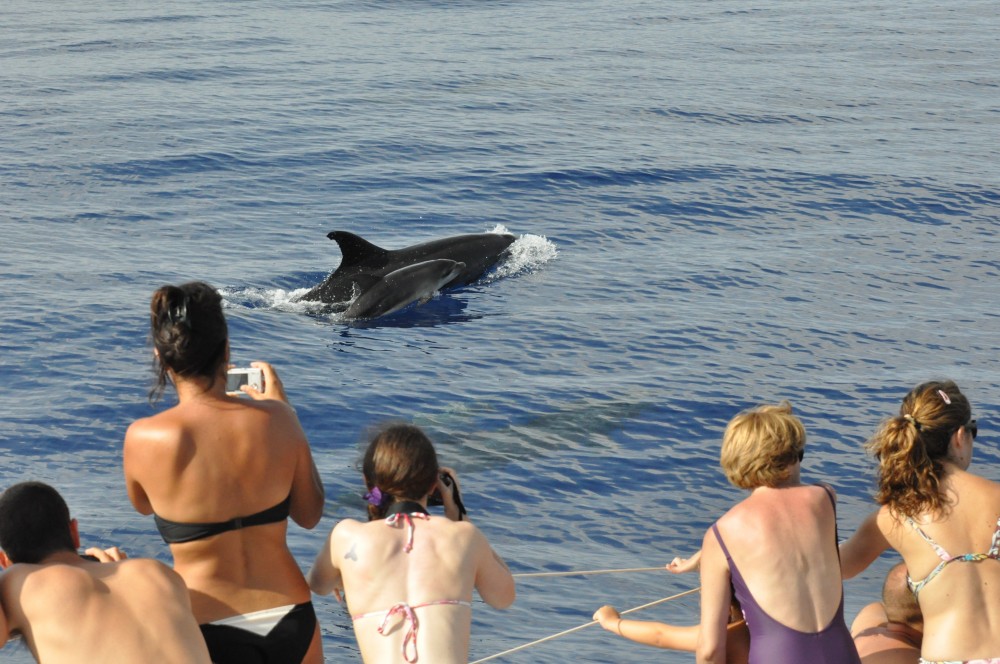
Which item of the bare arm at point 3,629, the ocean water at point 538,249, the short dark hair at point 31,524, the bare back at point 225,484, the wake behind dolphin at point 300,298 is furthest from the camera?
the wake behind dolphin at point 300,298

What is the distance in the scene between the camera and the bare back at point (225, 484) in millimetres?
4949

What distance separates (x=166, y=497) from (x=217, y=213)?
16.8 m

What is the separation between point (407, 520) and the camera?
5.15 meters

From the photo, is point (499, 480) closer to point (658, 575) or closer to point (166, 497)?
point (658, 575)

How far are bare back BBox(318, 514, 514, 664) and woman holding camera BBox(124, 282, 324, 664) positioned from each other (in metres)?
0.27

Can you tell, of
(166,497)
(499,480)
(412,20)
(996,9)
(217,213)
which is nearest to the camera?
(166,497)

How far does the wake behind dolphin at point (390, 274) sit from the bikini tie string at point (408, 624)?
11.8 meters

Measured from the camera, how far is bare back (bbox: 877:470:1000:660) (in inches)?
221

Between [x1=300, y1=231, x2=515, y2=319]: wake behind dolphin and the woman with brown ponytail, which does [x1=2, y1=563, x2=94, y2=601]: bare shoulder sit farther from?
[x1=300, y1=231, x2=515, y2=319]: wake behind dolphin

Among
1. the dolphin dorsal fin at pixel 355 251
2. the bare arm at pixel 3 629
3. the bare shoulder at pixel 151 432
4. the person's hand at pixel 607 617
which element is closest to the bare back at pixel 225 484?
the bare shoulder at pixel 151 432

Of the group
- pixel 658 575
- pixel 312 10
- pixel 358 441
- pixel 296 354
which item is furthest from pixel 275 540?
pixel 312 10

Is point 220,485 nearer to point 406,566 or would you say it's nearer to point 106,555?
point 106,555

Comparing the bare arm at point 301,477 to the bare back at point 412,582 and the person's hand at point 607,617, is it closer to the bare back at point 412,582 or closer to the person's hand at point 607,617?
the bare back at point 412,582

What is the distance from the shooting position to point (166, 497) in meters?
4.98
